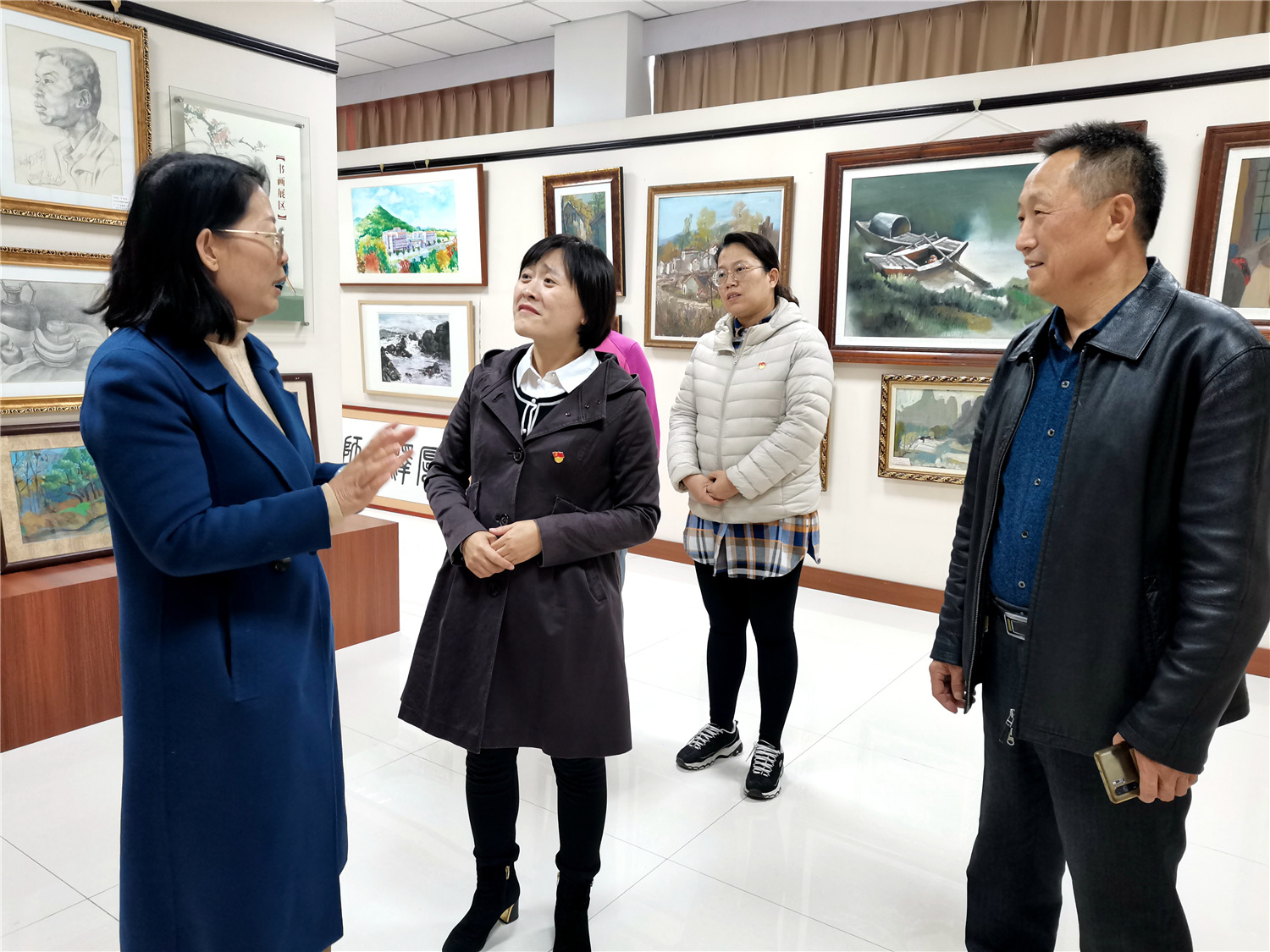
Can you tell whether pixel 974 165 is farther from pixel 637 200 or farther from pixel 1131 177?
pixel 1131 177

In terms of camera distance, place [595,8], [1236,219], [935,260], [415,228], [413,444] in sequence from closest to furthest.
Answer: [1236,219] < [935,260] < [595,8] < [415,228] < [413,444]

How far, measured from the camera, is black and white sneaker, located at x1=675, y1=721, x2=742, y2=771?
284cm

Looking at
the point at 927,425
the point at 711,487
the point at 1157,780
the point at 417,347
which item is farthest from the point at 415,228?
the point at 1157,780

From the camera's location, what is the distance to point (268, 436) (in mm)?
1320

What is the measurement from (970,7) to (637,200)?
221 cm

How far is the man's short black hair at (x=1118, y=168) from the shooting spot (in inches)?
55.2

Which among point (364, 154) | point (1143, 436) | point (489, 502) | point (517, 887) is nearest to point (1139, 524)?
point (1143, 436)

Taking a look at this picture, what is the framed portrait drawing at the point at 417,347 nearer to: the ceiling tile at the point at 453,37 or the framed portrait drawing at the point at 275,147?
the ceiling tile at the point at 453,37

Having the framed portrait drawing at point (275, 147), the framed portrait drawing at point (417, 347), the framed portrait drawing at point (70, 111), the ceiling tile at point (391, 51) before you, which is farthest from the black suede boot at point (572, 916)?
the ceiling tile at point (391, 51)

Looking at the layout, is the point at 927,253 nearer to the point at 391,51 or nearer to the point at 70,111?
the point at 70,111

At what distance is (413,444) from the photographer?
6.65 meters

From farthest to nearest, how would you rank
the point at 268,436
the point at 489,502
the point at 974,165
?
the point at 974,165, the point at 489,502, the point at 268,436

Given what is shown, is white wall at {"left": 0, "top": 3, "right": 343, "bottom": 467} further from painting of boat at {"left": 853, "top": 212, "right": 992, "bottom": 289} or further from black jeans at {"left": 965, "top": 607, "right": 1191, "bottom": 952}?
black jeans at {"left": 965, "top": 607, "right": 1191, "bottom": 952}

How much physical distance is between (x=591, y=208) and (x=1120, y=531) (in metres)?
4.80
